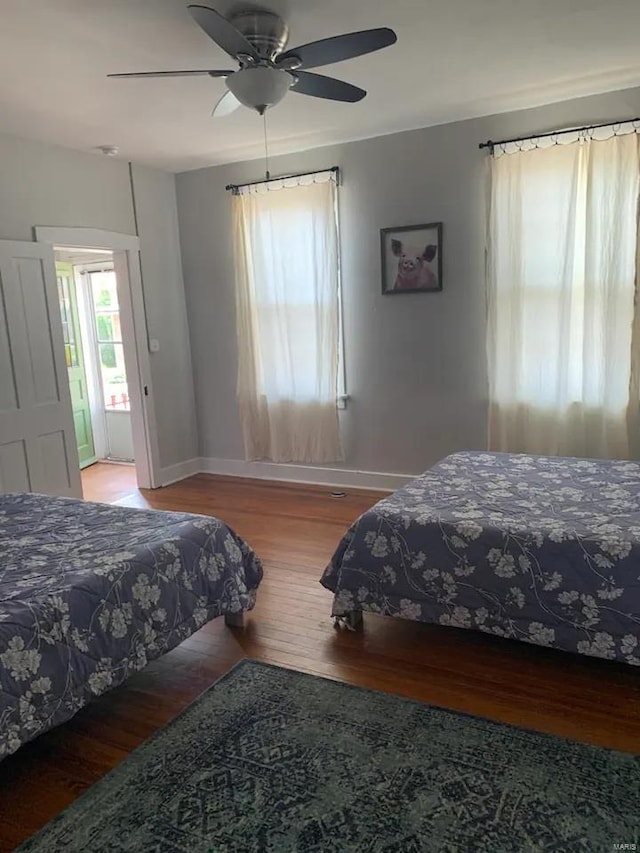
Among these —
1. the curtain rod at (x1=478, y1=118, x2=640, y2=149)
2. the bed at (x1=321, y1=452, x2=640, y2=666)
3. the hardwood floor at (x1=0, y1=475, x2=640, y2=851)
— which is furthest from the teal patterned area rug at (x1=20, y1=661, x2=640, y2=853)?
the curtain rod at (x1=478, y1=118, x2=640, y2=149)

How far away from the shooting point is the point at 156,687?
256 cm

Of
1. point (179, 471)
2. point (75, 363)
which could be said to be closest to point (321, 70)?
point (179, 471)

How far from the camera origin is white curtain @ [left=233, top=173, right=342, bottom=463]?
5000 millimetres

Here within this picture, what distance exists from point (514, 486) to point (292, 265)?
2.85m

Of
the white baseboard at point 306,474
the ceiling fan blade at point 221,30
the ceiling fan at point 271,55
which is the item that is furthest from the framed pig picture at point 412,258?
the ceiling fan blade at point 221,30

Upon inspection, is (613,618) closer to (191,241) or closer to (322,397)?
(322,397)

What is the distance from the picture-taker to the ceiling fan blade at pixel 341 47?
2.38m

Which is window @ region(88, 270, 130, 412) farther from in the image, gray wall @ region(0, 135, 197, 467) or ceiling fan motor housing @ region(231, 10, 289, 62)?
ceiling fan motor housing @ region(231, 10, 289, 62)

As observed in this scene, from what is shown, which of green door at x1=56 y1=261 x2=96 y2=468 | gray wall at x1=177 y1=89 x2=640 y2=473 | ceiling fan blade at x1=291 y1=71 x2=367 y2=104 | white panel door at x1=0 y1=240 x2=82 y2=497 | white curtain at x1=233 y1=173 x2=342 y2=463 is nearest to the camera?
ceiling fan blade at x1=291 y1=71 x2=367 y2=104

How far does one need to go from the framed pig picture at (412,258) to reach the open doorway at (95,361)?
3.03 meters

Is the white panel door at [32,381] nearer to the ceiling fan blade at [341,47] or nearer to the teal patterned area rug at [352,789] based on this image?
the ceiling fan blade at [341,47]

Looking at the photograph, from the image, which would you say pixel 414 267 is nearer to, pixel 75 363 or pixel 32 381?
pixel 32 381

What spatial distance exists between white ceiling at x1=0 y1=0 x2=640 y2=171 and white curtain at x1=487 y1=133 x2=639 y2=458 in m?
0.49

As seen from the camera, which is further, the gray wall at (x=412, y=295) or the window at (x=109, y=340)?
the window at (x=109, y=340)
